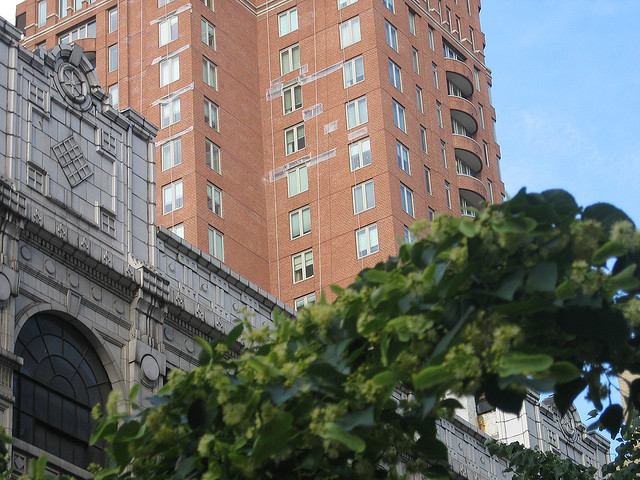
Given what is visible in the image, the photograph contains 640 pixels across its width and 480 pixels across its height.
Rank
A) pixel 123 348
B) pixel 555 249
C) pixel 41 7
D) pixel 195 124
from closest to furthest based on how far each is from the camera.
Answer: pixel 555 249
pixel 123 348
pixel 195 124
pixel 41 7

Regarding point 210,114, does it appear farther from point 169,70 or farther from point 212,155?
point 169,70

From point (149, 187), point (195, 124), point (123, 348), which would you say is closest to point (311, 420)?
point (123, 348)

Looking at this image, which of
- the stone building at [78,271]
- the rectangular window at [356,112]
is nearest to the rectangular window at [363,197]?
the rectangular window at [356,112]

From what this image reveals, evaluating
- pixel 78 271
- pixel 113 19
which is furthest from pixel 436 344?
pixel 113 19

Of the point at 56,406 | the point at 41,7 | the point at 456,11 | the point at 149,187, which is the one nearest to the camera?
the point at 56,406

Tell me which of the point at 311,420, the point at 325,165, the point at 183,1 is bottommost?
the point at 311,420

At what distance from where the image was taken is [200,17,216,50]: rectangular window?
6875 centimetres

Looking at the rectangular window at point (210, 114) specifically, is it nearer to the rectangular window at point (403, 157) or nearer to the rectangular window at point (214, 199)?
the rectangular window at point (214, 199)

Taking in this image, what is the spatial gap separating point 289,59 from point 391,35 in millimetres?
6020

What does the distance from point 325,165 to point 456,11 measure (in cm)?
1926

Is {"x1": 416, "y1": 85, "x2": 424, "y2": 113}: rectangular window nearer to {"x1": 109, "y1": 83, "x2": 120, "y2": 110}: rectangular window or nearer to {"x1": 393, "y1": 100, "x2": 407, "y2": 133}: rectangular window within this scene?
{"x1": 393, "y1": 100, "x2": 407, "y2": 133}: rectangular window

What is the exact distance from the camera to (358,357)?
1169 cm

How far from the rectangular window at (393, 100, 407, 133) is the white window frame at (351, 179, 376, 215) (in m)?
4.27

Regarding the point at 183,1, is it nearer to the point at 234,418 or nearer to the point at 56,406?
the point at 56,406
